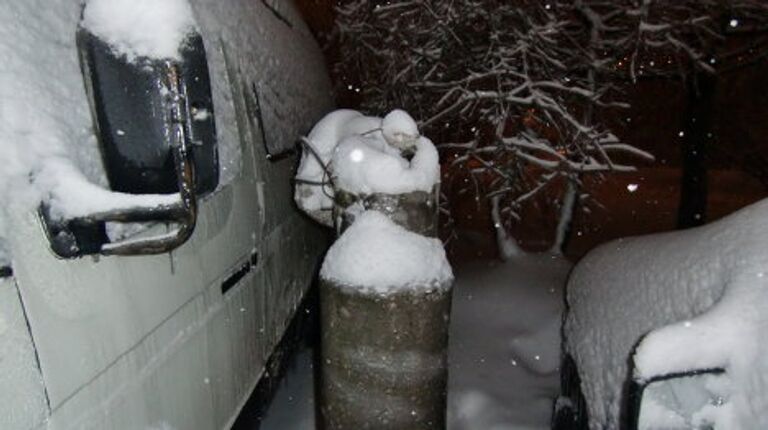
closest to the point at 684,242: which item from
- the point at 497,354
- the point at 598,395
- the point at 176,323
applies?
the point at 598,395

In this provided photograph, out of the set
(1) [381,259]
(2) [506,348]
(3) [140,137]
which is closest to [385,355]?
(1) [381,259]

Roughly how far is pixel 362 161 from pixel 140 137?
172 centimetres

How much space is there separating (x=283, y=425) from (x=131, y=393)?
259cm

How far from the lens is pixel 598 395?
252 cm

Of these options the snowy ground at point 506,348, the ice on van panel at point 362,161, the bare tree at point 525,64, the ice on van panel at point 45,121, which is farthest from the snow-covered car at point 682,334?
the bare tree at point 525,64

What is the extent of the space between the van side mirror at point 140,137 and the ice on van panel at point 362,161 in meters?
1.62

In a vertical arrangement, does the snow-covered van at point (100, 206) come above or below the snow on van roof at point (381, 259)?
above

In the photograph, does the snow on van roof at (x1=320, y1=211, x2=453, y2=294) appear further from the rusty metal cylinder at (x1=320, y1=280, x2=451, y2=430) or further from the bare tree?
the bare tree

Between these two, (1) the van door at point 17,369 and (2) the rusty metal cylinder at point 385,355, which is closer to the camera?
(1) the van door at point 17,369

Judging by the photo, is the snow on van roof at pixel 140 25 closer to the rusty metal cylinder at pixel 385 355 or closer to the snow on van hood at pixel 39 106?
the snow on van hood at pixel 39 106

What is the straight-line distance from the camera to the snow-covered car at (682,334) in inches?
68.2

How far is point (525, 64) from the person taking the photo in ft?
21.4

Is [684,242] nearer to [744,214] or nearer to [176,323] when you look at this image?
[744,214]

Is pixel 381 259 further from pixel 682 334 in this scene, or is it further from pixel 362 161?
pixel 682 334
